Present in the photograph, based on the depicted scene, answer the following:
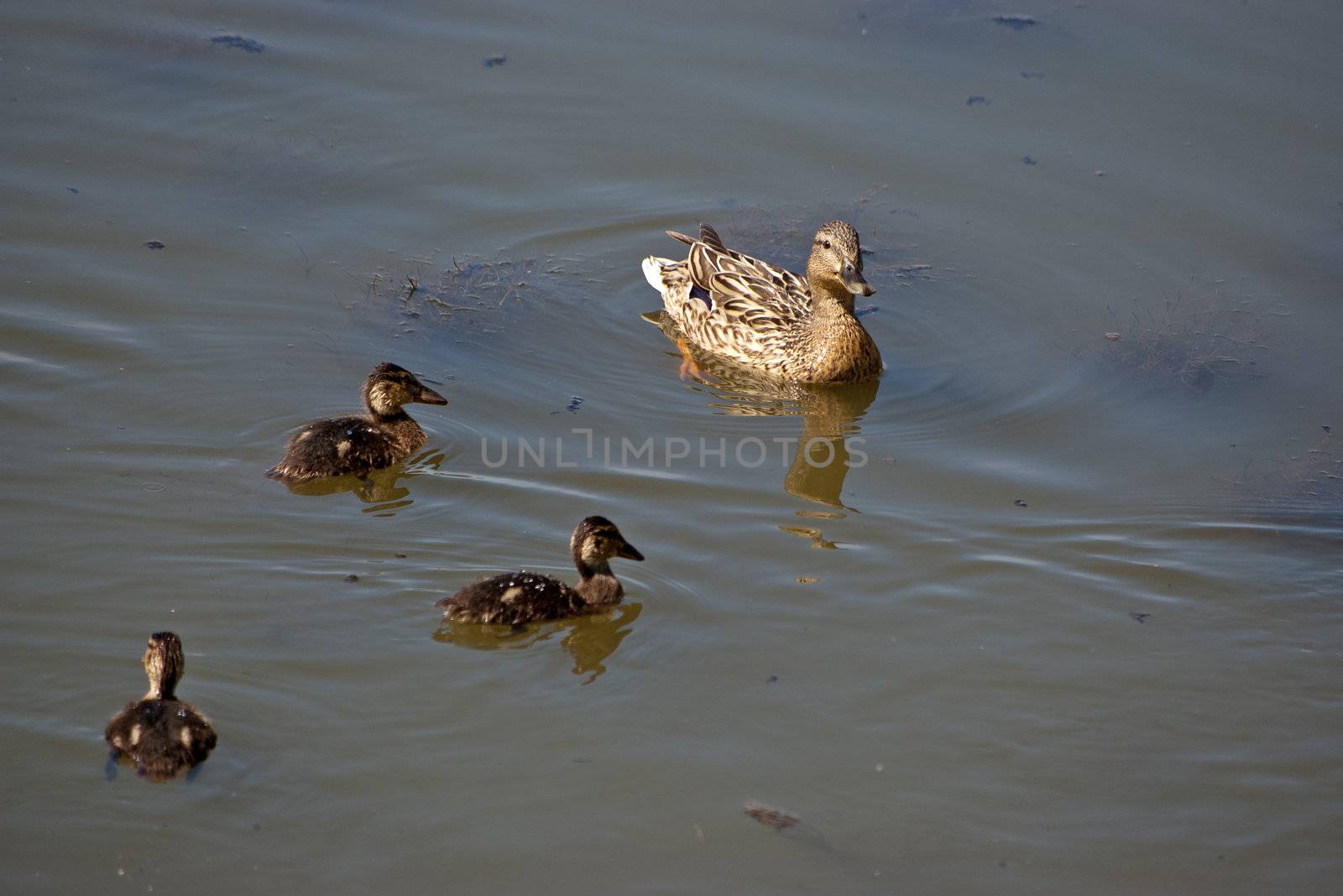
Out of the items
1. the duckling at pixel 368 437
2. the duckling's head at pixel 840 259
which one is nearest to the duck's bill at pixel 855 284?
the duckling's head at pixel 840 259

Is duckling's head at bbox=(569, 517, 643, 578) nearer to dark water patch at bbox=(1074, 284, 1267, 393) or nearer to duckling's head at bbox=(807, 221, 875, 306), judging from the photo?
duckling's head at bbox=(807, 221, 875, 306)

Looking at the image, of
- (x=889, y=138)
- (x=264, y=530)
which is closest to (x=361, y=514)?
(x=264, y=530)

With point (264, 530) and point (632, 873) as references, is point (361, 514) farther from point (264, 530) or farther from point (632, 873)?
point (632, 873)

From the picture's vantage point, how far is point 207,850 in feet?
15.7

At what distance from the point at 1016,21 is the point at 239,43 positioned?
19.9ft

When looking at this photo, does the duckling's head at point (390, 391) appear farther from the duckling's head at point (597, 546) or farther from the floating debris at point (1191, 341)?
the floating debris at point (1191, 341)

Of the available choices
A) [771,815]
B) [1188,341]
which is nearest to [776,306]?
[1188,341]

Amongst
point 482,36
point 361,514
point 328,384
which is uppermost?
point 482,36

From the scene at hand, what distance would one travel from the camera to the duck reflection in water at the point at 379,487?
6.97 meters

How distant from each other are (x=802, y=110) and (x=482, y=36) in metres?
2.63

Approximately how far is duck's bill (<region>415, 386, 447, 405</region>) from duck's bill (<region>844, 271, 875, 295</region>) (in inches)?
96.6

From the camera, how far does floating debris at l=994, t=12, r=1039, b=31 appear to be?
11.6 metres

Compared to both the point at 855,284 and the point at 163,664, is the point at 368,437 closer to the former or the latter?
the point at 163,664

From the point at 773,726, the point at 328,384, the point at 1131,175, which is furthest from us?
the point at 1131,175
